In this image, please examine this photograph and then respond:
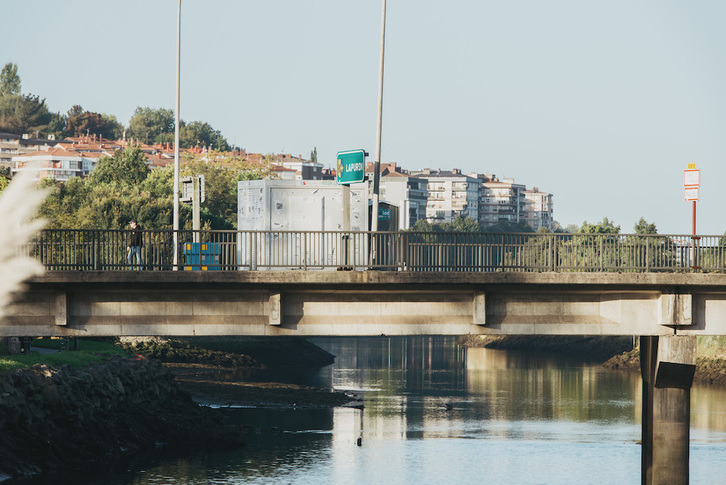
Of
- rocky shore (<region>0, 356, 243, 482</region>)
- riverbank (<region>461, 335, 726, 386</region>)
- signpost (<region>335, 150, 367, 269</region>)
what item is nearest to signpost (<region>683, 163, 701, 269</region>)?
signpost (<region>335, 150, 367, 269</region>)

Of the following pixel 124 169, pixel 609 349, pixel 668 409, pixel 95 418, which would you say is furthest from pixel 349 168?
pixel 124 169

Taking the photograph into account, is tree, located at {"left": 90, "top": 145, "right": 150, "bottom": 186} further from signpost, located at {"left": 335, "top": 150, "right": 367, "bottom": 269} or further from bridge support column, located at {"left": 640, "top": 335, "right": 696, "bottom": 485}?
bridge support column, located at {"left": 640, "top": 335, "right": 696, "bottom": 485}

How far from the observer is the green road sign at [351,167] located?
3344cm

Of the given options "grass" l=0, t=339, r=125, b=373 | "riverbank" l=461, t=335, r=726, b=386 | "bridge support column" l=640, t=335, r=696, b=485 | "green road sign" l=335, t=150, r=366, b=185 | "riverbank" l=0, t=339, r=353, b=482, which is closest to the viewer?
"bridge support column" l=640, t=335, r=696, b=485

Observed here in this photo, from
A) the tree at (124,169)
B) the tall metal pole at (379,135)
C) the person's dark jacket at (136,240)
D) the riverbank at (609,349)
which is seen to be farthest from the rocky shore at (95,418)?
the tree at (124,169)

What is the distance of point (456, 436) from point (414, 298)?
21373 mm

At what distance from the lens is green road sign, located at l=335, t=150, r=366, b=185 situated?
3344 cm

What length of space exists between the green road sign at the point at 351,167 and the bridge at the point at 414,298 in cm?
237

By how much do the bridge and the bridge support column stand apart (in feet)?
0.14

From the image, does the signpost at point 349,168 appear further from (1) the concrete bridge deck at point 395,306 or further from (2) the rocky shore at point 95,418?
(2) the rocky shore at point 95,418

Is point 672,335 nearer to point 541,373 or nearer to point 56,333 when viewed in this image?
point 56,333

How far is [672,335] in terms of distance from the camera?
102 ft

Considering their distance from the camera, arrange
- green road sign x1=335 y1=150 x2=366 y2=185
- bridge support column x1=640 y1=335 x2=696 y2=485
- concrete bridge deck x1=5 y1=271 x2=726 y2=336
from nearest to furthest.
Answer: concrete bridge deck x1=5 y1=271 x2=726 y2=336 < bridge support column x1=640 y1=335 x2=696 y2=485 < green road sign x1=335 y1=150 x2=366 y2=185

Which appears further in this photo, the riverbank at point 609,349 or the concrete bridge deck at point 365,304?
the riverbank at point 609,349
